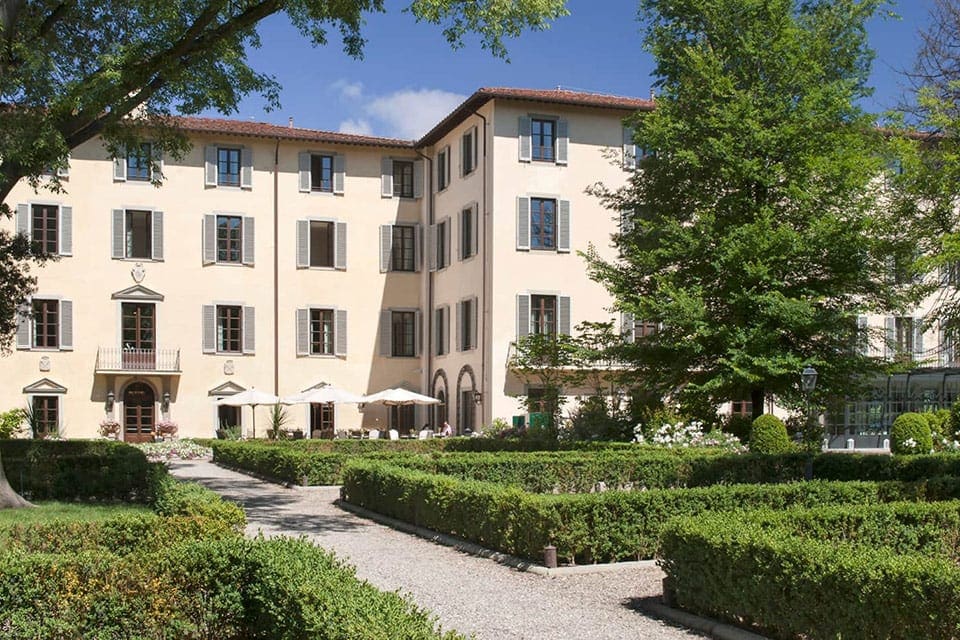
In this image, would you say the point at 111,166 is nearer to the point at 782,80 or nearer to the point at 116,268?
the point at 116,268

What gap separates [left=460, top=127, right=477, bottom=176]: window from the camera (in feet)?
109

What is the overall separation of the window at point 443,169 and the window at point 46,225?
40.8 ft

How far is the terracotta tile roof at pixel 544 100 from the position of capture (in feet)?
105

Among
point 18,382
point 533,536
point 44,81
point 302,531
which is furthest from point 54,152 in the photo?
point 18,382

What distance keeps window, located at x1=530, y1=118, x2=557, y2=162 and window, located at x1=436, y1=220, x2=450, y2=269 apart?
14.9 ft

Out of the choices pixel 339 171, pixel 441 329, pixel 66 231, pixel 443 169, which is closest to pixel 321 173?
pixel 339 171

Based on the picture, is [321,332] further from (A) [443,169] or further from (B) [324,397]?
(A) [443,169]

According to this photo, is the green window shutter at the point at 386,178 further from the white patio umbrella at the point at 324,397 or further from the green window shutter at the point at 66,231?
the green window shutter at the point at 66,231

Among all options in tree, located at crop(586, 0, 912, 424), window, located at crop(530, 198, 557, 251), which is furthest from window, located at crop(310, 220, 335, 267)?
tree, located at crop(586, 0, 912, 424)

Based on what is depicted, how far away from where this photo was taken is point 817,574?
23.4ft

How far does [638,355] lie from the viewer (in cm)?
2355

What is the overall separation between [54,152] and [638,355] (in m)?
13.2

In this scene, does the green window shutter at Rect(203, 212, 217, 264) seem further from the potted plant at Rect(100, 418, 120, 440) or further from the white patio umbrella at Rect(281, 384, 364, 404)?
the potted plant at Rect(100, 418, 120, 440)

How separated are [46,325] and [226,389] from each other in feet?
19.5
